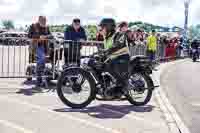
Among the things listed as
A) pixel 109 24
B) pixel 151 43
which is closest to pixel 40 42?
pixel 109 24

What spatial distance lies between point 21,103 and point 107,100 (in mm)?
1693

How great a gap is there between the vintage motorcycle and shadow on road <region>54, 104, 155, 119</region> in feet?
0.63

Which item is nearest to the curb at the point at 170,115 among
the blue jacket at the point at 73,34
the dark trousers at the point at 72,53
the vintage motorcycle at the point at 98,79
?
the vintage motorcycle at the point at 98,79

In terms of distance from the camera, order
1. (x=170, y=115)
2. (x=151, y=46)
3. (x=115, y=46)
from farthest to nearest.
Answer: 1. (x=151, y=46)
2. (x=115, y=46)
3. (x=170, y=115)

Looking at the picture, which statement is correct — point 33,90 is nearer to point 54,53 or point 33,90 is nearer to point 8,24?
point 54,53

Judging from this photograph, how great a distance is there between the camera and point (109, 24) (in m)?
10.0

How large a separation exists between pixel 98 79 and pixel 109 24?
3.76ft

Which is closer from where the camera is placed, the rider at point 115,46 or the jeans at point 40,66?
the rider at point 115,46

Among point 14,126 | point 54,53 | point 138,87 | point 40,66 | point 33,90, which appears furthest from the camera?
point 54,53

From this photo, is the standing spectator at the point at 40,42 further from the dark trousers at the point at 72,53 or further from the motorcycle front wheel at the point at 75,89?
the motorcycle front wheel at the point at 75,89

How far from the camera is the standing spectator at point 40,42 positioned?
12.7 m

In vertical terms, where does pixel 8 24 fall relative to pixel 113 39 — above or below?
above

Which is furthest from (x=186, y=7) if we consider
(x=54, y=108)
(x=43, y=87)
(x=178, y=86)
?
(x=54, y=108)

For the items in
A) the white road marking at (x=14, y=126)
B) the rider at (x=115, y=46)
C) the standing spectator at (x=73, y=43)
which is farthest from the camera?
the standing spectator at (x=73, y=43)
